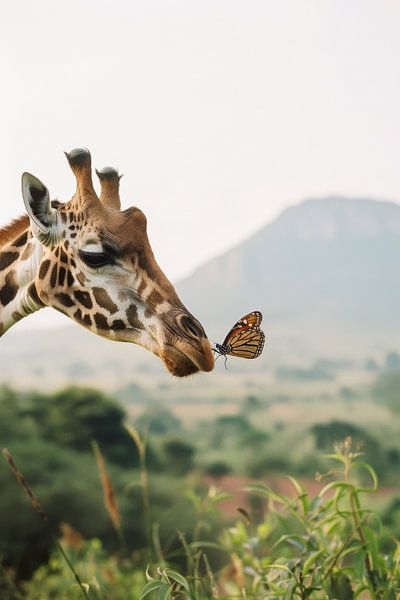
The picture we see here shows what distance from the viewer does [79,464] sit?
336 inches

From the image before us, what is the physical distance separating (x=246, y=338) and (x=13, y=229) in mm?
1216

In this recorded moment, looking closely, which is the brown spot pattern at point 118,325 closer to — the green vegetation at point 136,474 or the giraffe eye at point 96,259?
the giraffe eye at point 96,259

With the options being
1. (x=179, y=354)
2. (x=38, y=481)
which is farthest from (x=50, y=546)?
(x=179, y=354)

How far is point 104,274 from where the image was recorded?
2.37 metres

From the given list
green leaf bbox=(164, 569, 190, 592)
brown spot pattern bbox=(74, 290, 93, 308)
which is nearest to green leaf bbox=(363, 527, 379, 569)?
green leaf bbox=(164, 569, 190, 592)

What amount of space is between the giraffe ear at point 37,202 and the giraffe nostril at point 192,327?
2.12 ft

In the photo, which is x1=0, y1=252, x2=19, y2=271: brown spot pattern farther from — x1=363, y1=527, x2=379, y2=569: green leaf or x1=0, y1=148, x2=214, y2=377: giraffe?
x1=363, y1=527, x2=379, y2=569: green leaf

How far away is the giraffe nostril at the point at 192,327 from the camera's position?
2.09 metres

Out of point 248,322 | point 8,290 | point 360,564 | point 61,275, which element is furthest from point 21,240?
point 360,564

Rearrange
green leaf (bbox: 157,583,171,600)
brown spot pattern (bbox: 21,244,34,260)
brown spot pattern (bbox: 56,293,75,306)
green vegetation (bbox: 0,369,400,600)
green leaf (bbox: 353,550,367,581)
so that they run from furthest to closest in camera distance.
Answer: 1. green vegetation (bbox: 0,369,400,600)
2. brown spot pattern (bbox: 21,244,34,260)
3. green leaf (bbox: 353,550,367,581)
4. brown spot pattern (bbox: 56,293,75,306)
5. green leaf (bbox: 157,583,171,600)

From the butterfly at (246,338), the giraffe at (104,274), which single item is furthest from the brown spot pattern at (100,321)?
the butterfly at (246,338)

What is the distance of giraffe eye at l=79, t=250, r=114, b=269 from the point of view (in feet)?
7.73

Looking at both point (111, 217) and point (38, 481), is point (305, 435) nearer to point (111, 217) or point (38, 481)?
point (38, 481)

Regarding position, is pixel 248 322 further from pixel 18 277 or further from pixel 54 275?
pixel 18 277
